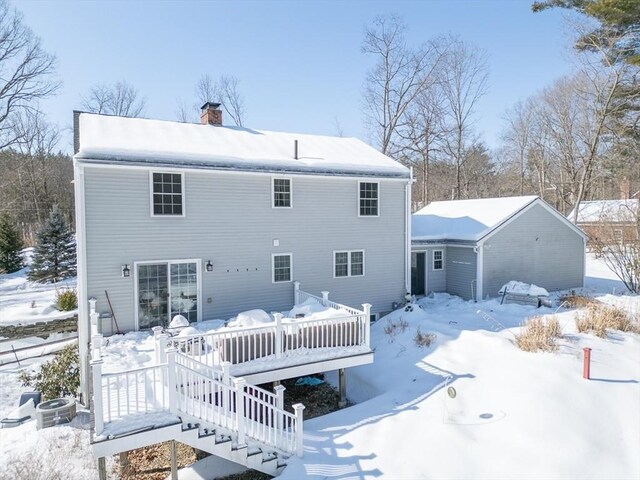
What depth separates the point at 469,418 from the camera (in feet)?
24.5

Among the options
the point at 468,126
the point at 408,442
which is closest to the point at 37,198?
the point at 468,126

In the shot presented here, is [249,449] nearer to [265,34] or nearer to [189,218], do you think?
[189,218]

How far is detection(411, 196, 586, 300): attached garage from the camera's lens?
52.7 feet

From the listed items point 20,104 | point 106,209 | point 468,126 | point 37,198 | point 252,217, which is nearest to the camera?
point 106,209

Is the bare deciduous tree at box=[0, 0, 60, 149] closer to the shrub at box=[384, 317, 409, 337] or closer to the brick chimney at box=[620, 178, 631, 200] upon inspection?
the shrub at box=[384, 317, 409, 337]

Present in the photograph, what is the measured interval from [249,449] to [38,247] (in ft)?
73.4


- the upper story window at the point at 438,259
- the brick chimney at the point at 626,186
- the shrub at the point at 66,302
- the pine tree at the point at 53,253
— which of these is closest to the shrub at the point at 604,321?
the upper story window at the point at 438,259

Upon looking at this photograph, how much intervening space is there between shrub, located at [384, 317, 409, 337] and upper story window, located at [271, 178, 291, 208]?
4.65 metres

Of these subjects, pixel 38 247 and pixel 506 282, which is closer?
pixel 506 282

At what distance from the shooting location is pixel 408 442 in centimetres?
685

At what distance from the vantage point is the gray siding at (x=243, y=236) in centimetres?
986

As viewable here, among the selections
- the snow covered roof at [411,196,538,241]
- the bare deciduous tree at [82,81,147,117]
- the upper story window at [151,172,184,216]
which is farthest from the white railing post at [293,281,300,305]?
the bare deciduous tree at [82,81,147,117]

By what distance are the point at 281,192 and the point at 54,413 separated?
7582 mm

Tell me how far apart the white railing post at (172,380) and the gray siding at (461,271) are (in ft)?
42.1
